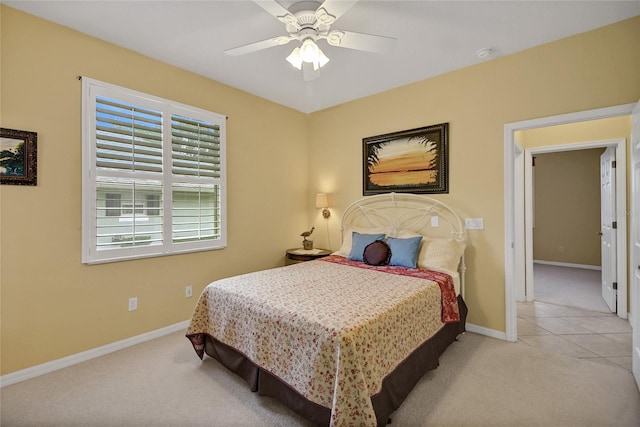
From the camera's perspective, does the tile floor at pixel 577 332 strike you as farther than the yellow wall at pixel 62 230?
Yes

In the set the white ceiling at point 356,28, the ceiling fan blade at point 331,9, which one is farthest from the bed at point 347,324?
the ceiling fan blade at point 331,9

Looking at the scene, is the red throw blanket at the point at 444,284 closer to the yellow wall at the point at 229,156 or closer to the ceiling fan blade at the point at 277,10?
the yellow wall at the point at 229,156

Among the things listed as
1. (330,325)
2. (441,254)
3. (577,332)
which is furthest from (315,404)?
(577,332)

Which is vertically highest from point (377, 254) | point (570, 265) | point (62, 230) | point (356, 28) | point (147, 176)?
point (356, 28)

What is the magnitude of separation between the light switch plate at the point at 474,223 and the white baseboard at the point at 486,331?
104 centimetres

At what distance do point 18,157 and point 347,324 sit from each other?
8.92 feet

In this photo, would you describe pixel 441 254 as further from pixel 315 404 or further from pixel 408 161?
pixel 315 404

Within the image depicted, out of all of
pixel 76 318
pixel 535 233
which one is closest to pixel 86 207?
pixel 76 318

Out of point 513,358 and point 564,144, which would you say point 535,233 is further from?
point 513,358

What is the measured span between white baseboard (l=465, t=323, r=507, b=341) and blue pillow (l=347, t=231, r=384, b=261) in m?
1.32

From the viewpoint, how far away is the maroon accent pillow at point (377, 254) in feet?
10.0

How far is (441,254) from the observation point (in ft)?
9.62

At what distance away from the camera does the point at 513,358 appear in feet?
8.37

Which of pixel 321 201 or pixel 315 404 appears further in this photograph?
pixel 321 201
